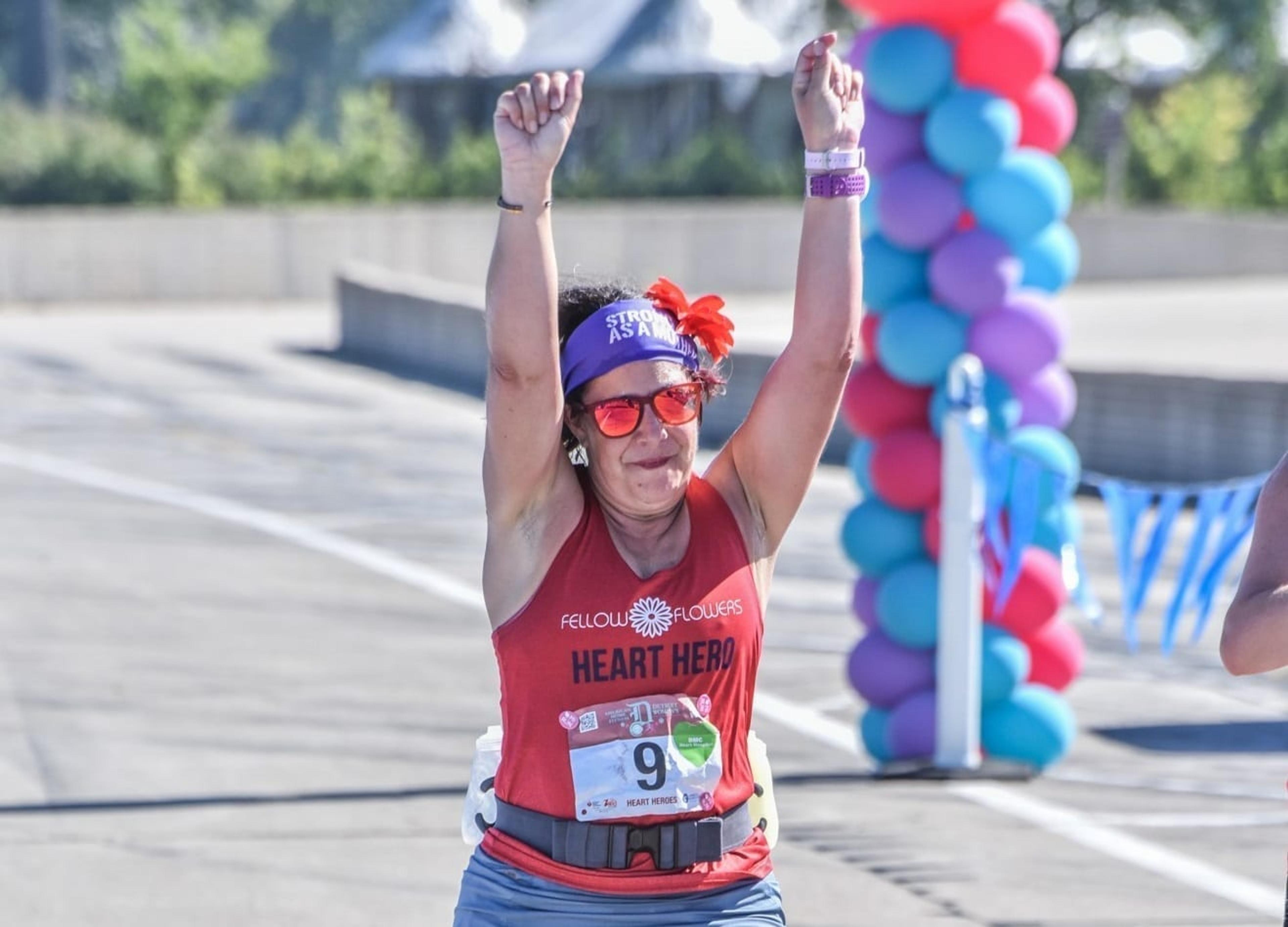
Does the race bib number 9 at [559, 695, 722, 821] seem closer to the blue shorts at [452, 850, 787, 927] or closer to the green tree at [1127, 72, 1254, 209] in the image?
the blue shorts at [452, 850, 787, 927]

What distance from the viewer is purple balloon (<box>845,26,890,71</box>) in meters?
8.41

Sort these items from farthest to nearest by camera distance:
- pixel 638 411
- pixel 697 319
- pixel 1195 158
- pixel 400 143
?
1. pixel 1195 158
2. pixel 400 143
3. pixel 697 319
4. pixel 638 411

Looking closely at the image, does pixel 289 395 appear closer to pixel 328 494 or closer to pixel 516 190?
pixel 328 494

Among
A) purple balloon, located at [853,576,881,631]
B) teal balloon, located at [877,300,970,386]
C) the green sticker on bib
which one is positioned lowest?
purple balloon, located at [853,576,881,631]

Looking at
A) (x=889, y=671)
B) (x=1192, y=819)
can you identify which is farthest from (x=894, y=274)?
(x=1192, y=819)

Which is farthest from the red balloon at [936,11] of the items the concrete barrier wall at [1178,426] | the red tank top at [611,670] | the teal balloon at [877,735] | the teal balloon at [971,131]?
the concrete barrier wall at [1178,426]

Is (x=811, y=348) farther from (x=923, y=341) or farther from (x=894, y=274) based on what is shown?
(x=894, y=274)

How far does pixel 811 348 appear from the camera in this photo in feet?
12.0

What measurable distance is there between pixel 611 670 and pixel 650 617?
0.11 m

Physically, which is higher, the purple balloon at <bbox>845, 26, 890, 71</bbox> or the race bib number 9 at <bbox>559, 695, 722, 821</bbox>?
the purple balloon at <bbox>845, 26, 890, 71</bbox>

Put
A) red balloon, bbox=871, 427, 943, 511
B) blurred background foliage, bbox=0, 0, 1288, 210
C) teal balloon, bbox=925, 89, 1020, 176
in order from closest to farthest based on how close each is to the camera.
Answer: teal balloon, bbox=925, 89, 1020, 176 < red balloon, bbox=871, 427, 943, 511 < blurred background foliage, bbox=0, 0, 1288, 210

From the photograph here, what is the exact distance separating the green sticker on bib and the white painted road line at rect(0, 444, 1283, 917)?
383 cm

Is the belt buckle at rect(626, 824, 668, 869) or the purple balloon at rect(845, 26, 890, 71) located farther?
the purple balloon at rect(845, 26, 890, 71)

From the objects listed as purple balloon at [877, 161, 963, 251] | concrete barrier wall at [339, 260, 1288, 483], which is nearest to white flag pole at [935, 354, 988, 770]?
purple balloon at [877, 161, 963, 251]
